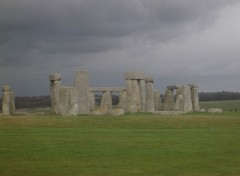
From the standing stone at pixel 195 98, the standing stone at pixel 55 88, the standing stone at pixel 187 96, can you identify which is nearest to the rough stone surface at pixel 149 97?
the standing stone at pixel 187 96

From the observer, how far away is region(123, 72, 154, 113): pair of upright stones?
1725 inches

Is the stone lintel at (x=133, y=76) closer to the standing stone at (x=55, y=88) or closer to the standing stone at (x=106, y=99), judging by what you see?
the standing stone at (x=106, y=99)

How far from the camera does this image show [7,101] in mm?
42094

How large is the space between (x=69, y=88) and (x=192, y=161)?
22.0m

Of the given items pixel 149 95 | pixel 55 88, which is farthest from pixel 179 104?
pixel 55 88

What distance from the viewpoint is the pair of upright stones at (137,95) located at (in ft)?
144

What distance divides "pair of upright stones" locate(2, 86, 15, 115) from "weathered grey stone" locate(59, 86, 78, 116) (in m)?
7.73

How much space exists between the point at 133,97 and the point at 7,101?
39.3 feet

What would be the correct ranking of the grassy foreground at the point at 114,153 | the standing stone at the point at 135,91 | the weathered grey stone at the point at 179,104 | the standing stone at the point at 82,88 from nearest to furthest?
the grassy foreground at the point at 114,153 < the standing stone at the point at 82,88 < the standing stone at the point at 135,91 < the weathered grey stone at the point at 179,104

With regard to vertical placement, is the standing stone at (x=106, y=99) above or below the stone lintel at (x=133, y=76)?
below

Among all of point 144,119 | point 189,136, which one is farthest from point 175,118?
point 189,136

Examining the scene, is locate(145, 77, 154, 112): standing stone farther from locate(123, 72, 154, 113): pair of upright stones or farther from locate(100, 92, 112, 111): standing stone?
locate(100, 92, 112, 111): standing stone

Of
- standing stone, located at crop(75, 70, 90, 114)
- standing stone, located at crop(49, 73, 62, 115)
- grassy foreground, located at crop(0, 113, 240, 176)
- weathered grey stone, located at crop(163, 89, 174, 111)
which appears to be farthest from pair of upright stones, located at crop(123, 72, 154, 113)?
grassy foreground, located at crop(0, 113, 240, 176)

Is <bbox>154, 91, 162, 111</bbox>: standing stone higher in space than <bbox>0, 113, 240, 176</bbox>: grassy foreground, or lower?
higher
